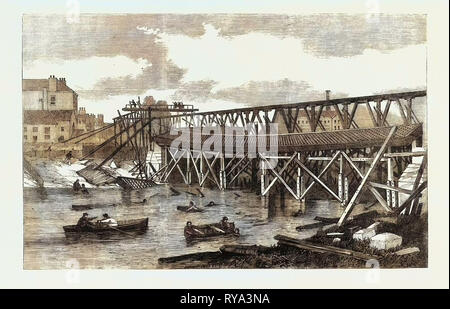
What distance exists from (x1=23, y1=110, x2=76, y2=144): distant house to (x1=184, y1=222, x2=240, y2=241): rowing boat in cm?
205

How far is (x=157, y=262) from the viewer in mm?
7562

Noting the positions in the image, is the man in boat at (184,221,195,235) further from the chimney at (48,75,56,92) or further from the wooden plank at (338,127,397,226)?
the chimney at (48,75,56,92)

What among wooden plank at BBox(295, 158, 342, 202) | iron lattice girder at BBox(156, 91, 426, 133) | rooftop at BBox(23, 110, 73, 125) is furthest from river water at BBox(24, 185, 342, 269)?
iron lattice girder at BBox(156, 91, 426, 133)

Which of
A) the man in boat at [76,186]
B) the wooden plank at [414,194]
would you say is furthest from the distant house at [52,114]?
the wooden plank at [414,194]

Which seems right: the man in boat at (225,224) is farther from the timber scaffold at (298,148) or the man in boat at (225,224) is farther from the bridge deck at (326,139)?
the bridge deck at (326,139)

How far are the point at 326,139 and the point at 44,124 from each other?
3.74 m

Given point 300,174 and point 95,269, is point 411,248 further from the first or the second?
point 95,269

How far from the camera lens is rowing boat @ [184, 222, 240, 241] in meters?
7.55

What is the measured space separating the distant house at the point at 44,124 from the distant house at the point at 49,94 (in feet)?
0.23

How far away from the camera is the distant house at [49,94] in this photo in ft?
24.5

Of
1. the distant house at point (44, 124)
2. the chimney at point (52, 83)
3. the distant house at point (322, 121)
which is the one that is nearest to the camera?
the chimney at point (52, 83)

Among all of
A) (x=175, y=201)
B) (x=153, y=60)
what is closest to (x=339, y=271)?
(x=175, y=201)
